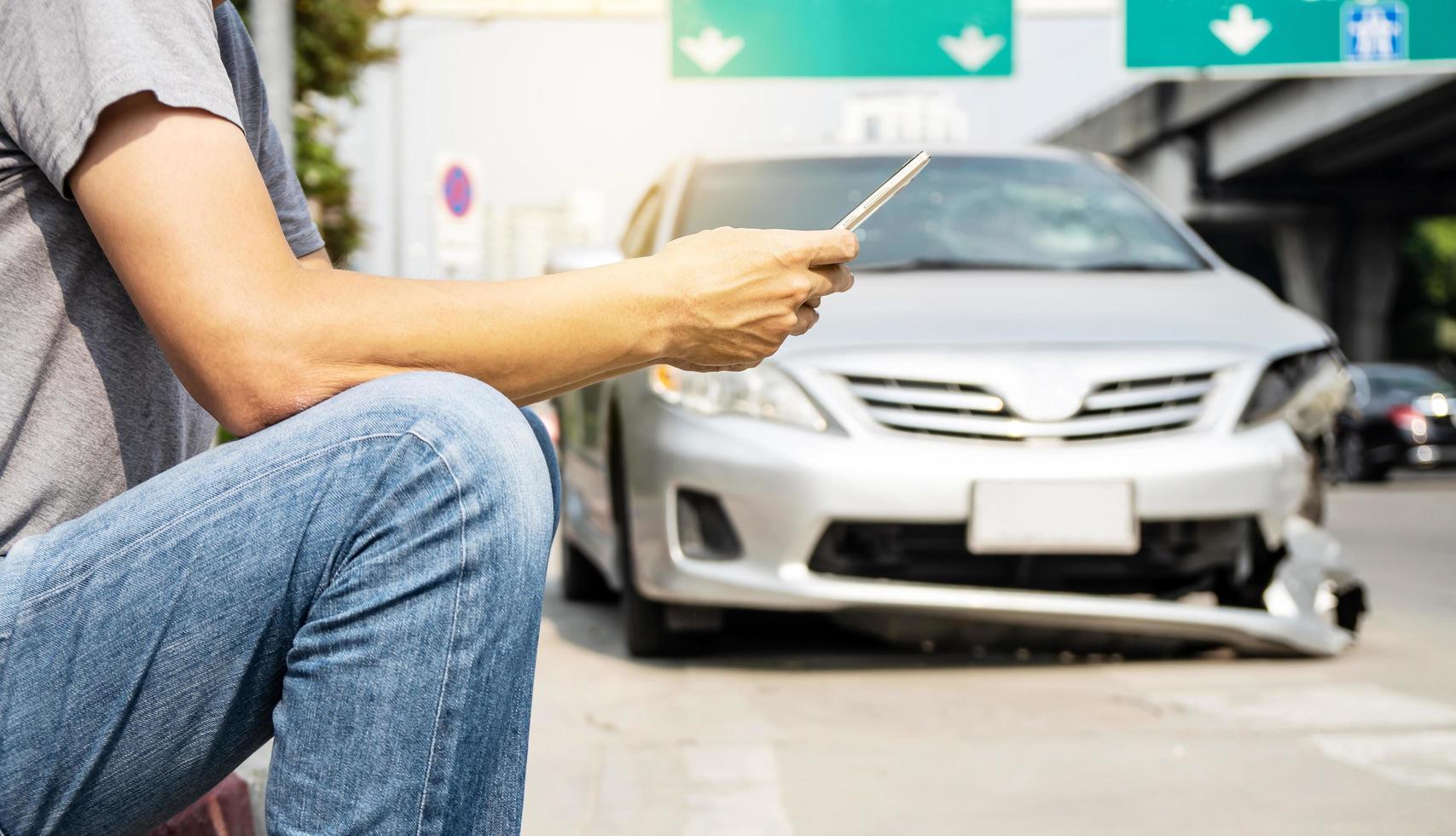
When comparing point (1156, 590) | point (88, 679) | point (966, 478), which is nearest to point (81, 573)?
point (88, 679)

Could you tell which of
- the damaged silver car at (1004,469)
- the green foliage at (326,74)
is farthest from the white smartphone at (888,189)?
the green foliage at (326,74)

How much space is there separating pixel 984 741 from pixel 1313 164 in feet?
96.6

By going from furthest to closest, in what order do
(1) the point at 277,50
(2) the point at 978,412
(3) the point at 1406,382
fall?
1. (3) the point at 1406,382
2. (1) the point at 277,50
3. (2) the point at 978,412

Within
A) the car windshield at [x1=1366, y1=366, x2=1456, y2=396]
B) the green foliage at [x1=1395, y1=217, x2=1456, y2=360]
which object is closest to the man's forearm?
the car windshield at [x1=1366, y1=366, x2=1456, y2=396]

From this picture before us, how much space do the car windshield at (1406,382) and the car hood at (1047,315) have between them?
14588mm

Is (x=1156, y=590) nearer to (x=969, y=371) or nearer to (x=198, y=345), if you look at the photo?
(x=969, y=371)

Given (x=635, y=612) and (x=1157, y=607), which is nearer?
(x=1157, y=607)

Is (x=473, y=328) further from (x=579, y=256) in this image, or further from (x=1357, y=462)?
(x=1357, y=462)

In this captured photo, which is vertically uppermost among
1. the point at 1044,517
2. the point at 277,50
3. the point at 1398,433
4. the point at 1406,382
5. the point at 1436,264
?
the point at 277,50

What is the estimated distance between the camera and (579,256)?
483 centimetres

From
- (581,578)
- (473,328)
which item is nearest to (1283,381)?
(581,578)

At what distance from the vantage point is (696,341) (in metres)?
1.61

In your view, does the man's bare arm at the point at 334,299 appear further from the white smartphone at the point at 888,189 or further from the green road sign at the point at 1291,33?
the green road sign at the point at 1291,33

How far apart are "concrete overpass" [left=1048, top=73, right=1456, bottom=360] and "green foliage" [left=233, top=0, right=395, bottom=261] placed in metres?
16.0
